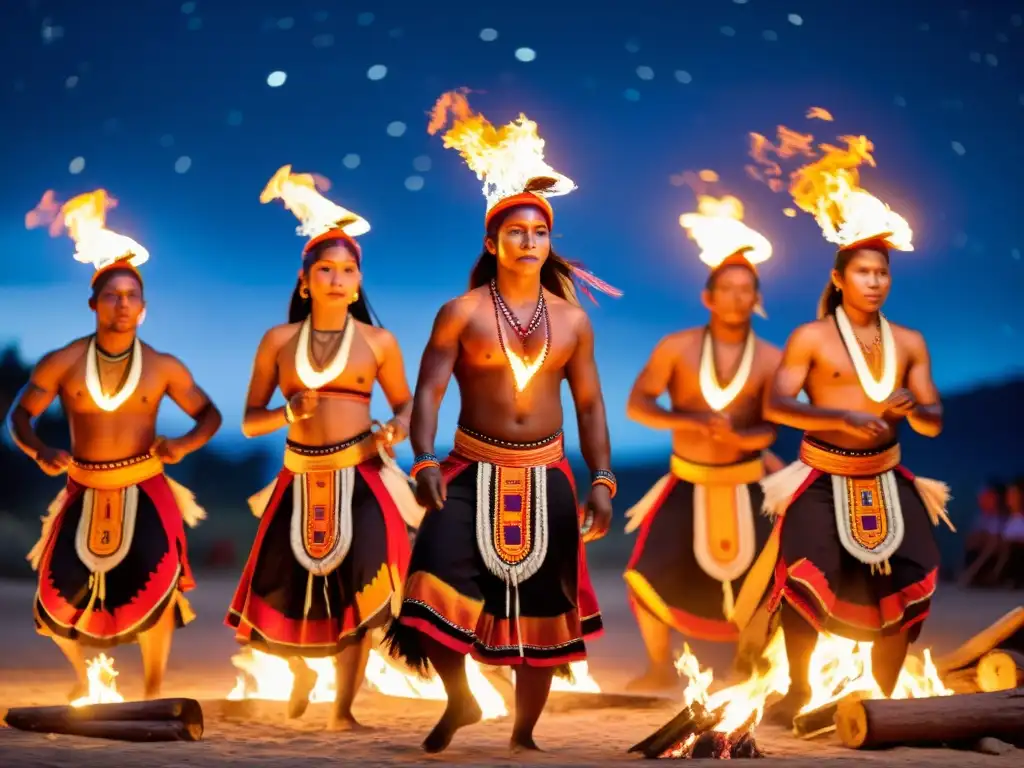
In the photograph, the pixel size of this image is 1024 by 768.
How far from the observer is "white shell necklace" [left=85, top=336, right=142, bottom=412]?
18.5ft

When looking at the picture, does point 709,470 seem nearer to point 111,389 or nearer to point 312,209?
point 312,209

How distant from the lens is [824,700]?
5148 mm

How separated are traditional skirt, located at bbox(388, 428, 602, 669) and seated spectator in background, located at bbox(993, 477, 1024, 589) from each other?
8.42 meters

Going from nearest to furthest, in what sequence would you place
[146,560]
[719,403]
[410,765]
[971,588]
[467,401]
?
1. [410,765]
2. [467,401]
3. [146,560]
4. [719,403]
5. [971,588]

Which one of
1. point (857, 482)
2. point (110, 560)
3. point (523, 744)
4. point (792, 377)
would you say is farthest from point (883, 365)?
point (110, 560)

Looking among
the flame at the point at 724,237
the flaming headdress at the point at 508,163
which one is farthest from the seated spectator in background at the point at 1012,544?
the flaming headdress at the point at 508,163

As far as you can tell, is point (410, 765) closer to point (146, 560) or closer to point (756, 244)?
point (146, 560)

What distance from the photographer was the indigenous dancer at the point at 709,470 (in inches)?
241

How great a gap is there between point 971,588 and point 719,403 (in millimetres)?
7078

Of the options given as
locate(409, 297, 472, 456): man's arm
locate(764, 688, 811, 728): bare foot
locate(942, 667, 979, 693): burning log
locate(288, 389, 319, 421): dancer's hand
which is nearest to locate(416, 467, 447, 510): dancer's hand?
locate(409, 297, 472, 456): man's arm

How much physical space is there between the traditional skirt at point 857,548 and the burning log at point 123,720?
2.07 meters

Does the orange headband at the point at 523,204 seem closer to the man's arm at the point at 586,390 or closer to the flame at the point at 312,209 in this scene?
the man's arm at the point at 586,390

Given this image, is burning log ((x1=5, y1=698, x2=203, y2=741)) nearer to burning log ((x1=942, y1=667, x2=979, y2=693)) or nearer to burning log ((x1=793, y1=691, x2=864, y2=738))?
burning log ((x1=793, y1=691, x2=864, y2=738))

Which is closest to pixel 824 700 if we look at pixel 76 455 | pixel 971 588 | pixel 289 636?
pixel 289 636
